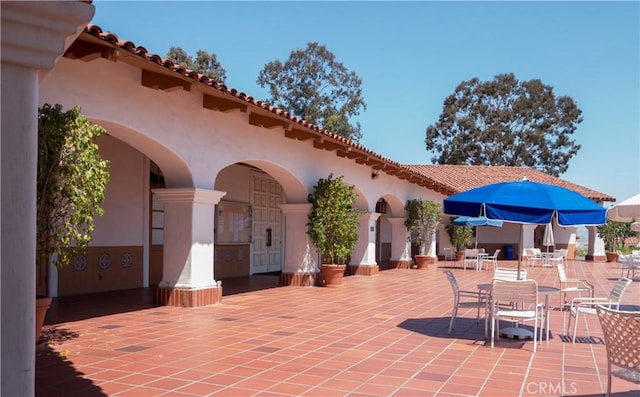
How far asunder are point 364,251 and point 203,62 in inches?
979

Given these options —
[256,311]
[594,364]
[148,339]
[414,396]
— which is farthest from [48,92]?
[594,364]

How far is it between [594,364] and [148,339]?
189 inches

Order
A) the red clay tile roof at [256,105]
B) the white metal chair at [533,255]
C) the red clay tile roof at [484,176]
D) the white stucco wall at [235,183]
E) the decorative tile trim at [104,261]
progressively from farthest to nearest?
the red clay tile roof at [484,176] → the white metal chair at [533,255] → the white stucco wall at [235,183] → the decorative tile trim at [104,261] → the red clay tile roof at [256,105]

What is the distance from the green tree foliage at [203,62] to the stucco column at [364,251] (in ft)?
73.4

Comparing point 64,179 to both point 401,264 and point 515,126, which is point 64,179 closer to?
point 401,264

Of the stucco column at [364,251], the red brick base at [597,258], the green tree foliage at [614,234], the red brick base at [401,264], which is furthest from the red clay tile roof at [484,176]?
the stucco column at [364,251]

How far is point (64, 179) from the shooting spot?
544cm

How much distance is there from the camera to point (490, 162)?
42.8 metres

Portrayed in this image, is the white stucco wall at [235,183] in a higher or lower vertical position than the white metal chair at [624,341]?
higher

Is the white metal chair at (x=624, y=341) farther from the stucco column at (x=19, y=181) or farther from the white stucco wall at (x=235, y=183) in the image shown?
the white stucco wall at (x=235, y=183)

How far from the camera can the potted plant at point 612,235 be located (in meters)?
28.8

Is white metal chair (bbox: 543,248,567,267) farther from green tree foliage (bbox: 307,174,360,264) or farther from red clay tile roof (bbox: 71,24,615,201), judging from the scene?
green tree foliage (bbox: 307,174,360,264)

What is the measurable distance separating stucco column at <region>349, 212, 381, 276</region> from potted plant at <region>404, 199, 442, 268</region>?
3271 mm

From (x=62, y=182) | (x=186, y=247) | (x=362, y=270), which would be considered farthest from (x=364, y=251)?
(x=62, y=182)
